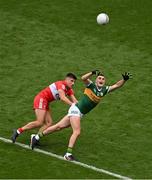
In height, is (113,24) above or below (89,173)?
above

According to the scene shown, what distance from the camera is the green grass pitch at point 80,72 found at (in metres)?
16.2

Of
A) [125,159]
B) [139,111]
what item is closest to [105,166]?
[125,159]

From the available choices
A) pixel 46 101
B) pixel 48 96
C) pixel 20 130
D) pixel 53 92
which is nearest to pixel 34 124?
pixel 20 130

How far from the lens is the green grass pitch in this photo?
16234 millimetres

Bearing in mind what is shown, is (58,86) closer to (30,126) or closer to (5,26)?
(30,126)

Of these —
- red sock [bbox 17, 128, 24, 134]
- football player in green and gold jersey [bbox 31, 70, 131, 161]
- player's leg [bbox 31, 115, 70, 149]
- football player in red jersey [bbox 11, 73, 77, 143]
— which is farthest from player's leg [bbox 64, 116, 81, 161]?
red sock [bbox 17, 128, 24, 134]

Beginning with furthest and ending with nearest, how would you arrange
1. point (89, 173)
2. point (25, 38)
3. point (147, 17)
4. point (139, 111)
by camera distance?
1. point (147, 17)
2. point (25, 38)
3. point (139, 111)
4. point (89, 173)

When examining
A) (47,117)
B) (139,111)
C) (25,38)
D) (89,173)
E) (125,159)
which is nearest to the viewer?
(89,173)

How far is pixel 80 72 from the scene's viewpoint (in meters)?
22.0

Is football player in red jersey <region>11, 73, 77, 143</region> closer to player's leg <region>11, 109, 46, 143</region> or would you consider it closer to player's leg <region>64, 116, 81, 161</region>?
player's leg <region>11, 109, 46, 143</region>

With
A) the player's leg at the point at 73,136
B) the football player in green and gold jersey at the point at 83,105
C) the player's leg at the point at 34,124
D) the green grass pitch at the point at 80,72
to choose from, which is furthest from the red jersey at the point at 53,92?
the green grass pitch at the point at 80,72

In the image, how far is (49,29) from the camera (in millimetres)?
25172

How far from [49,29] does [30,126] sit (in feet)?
28.3

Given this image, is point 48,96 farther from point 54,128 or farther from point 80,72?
point 80,72
